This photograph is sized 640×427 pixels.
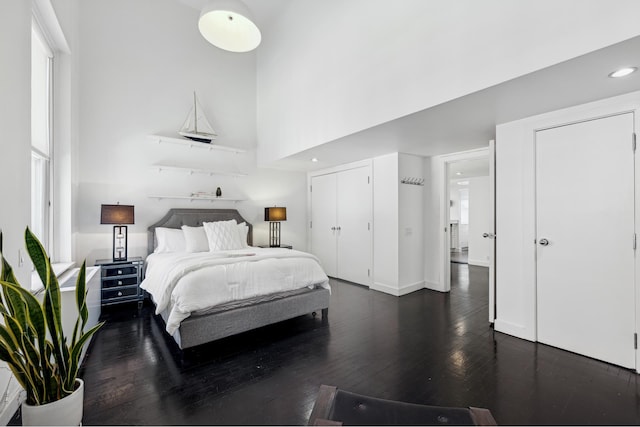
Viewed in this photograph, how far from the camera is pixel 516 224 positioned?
114 inches

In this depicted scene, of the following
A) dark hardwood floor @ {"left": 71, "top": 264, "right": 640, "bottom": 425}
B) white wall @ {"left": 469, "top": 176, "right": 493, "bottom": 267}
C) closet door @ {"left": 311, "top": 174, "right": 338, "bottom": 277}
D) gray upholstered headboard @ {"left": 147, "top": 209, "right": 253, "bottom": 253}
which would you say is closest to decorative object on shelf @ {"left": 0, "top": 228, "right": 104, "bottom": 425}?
dark hardwood floor @ {"left": 71, "top": 264, "right": 640, "bottom": 425}

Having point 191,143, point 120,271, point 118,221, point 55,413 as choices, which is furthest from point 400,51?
point 120,271

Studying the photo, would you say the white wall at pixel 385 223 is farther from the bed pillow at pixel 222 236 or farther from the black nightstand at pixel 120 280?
the black nightstand at pixel 120 280

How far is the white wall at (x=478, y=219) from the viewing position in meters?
6.79

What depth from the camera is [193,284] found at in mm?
2445

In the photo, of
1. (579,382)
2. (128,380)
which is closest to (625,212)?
(579,382)

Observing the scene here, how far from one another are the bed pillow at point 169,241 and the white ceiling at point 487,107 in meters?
2.16

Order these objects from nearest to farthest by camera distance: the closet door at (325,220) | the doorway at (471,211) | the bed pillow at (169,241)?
1. the doorway at (471,211)
2. the bed pillow at (169,241)
3. the closet door at (325,220)

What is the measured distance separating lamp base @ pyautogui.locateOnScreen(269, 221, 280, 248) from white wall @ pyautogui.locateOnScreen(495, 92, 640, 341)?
3.72 m

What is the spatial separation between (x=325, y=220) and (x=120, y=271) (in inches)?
135

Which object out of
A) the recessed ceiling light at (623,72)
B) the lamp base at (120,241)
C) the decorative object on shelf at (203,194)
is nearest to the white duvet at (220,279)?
the lamp base at (120,241)

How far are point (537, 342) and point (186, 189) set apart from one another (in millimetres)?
5006

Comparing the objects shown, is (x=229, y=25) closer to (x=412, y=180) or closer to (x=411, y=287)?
(x=412, y=180)

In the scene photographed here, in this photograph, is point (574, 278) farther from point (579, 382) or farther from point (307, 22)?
point (307, 22)
